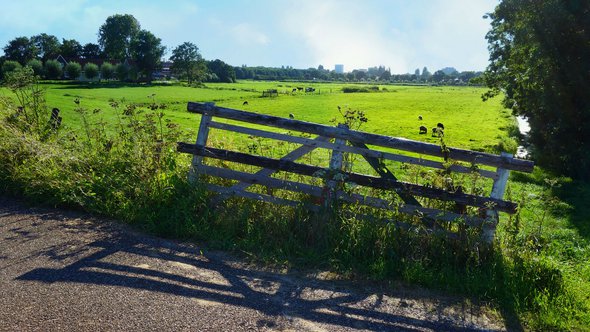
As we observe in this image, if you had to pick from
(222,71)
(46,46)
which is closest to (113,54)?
(46,46)

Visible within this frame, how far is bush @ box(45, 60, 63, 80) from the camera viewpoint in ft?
298

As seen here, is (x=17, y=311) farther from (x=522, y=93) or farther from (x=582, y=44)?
(x=522, y=93)

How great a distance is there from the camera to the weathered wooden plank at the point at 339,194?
555 centimetres

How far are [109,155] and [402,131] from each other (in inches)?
1139

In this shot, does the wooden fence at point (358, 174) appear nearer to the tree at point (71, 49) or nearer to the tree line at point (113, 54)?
the tree line at point (113, 54)

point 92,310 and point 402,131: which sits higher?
point 92,310

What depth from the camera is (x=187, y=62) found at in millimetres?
117875

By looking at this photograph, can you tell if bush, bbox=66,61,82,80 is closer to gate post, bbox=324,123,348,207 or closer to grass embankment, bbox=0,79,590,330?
grass embankment, bbox=0,79,590,330

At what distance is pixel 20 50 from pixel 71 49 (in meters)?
18.4

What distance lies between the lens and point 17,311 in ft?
12.2

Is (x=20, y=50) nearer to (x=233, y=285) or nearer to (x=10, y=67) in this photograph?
(x=10, y=67)

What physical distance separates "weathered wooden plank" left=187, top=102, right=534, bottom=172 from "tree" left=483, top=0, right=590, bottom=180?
35.5ft

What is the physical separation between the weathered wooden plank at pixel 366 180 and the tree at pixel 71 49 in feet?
408

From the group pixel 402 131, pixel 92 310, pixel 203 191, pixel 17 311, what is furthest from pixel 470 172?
pixel 402 131
